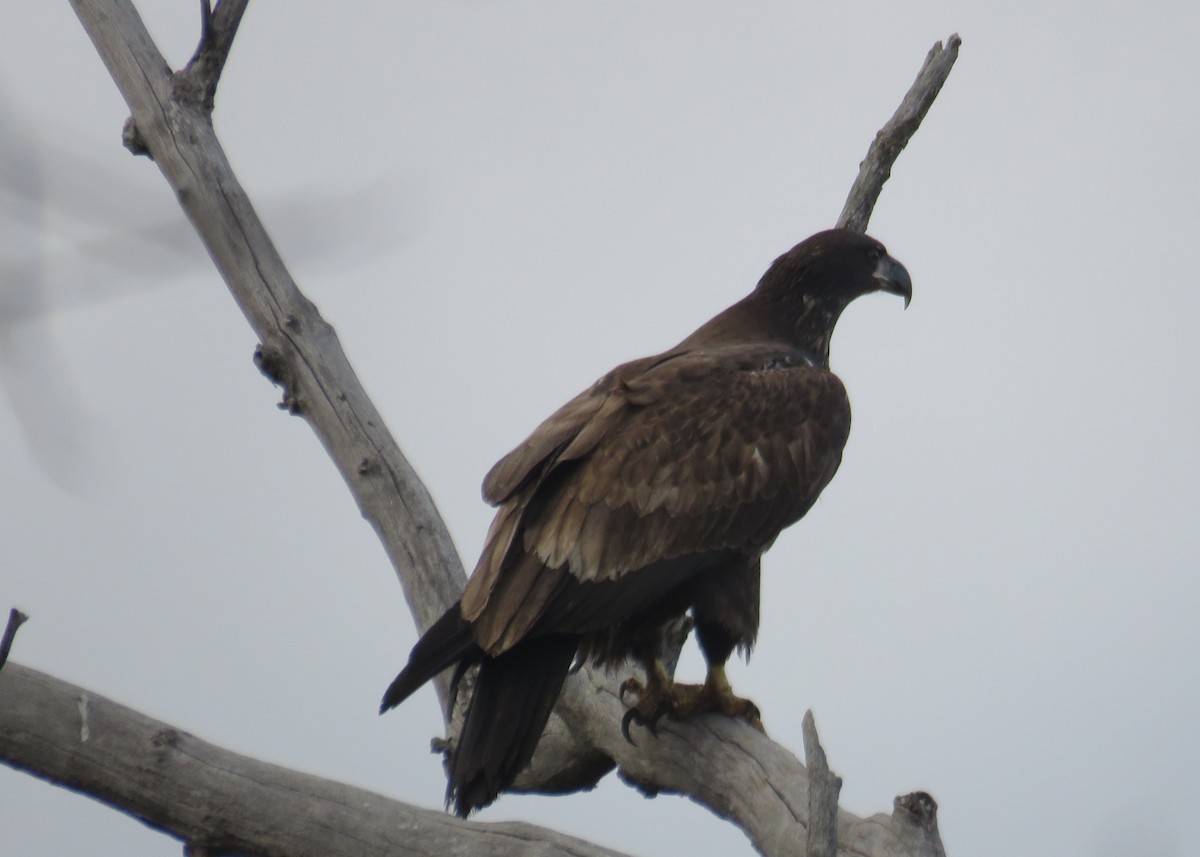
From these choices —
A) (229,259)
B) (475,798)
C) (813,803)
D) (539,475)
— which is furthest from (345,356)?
(813,803)

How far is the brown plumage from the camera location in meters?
3.71

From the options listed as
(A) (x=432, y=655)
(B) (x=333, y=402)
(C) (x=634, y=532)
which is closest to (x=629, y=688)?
(C) (x=634, y=532)

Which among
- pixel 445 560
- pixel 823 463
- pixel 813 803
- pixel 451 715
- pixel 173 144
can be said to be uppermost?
pixel 173 144

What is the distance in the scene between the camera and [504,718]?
371 centimetres

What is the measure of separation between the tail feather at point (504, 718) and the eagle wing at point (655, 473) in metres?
0.13

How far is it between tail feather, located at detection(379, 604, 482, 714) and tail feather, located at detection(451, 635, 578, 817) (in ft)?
0.38

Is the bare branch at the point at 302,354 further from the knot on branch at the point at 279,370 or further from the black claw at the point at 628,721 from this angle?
the black claw at the point at 628,721

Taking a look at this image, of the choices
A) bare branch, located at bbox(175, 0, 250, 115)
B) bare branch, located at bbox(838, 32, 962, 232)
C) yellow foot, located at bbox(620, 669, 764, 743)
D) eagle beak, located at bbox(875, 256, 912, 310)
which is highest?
bare branch, located at bbox(838, 32, 962, 232)

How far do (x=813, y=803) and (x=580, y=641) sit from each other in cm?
154

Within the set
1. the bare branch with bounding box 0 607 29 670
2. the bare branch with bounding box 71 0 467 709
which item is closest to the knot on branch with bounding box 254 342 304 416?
the bare branch with bounding box 71 0 467 709

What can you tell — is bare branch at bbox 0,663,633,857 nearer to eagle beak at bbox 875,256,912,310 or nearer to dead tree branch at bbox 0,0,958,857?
dead tree branch at bbox 0,0,958,857

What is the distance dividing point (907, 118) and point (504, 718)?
9.10ft

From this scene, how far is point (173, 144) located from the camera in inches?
180

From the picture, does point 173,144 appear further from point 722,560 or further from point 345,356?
point 722,560
